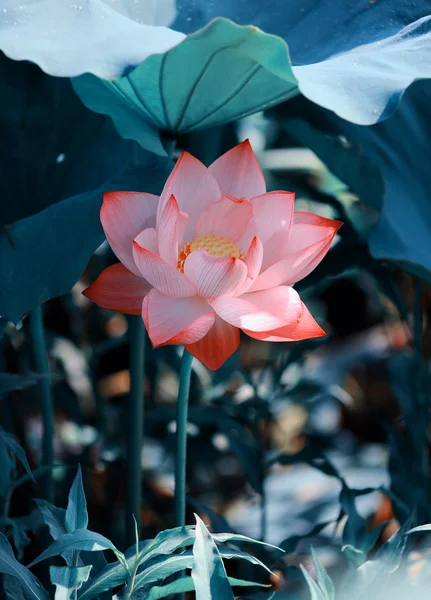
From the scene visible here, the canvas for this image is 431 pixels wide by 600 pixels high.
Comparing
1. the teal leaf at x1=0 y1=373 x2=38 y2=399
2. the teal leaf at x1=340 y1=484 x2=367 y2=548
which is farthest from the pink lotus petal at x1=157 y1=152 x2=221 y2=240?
the teal leaf at x1=340 y1=484 x2=367 y2=548

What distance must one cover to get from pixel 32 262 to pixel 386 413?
1.00 m

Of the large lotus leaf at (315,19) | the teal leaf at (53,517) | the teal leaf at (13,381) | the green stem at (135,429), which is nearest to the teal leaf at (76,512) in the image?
the teal leaf at (53,517)

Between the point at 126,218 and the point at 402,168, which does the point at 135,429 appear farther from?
the point at 402,168

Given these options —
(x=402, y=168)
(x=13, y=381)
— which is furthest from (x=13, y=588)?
(x=402, y=168)

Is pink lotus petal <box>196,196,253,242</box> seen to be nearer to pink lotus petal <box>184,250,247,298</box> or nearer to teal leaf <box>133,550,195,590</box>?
pink lotus petal <box>184,250,247,298</box>

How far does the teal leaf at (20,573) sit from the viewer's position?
1.25ft

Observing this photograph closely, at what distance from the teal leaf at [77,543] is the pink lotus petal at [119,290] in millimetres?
145

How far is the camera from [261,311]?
1.38ft

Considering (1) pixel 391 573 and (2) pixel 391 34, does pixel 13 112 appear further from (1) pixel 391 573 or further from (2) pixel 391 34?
(1) pixel 391 573

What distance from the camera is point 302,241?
18.0 inches

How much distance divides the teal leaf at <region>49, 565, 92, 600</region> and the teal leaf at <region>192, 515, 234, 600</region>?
56mm

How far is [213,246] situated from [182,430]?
14cm

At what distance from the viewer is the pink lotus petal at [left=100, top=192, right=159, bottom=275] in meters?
0.45

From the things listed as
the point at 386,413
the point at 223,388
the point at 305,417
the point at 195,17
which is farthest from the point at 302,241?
the point at 386,413
